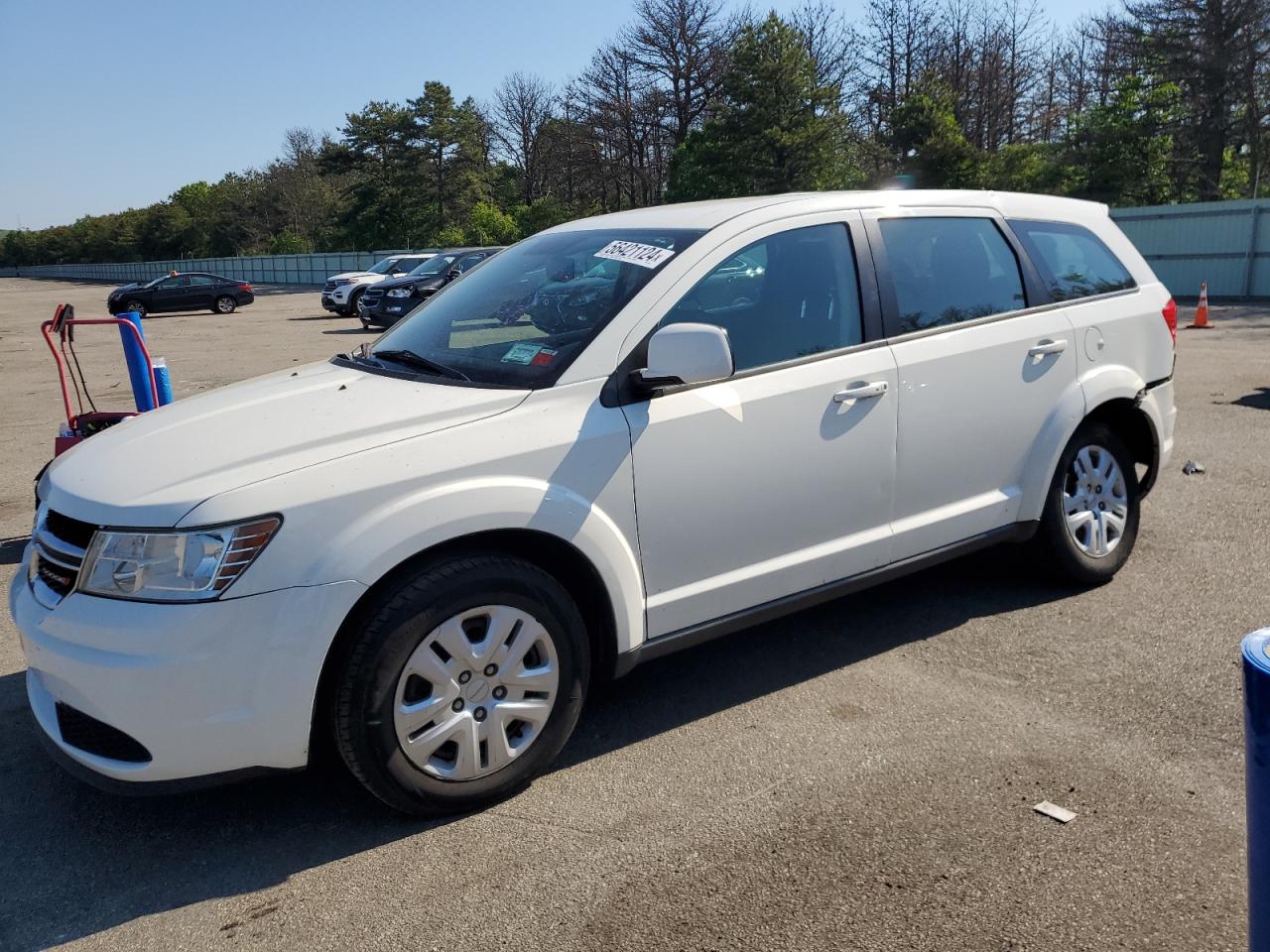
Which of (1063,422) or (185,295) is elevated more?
(185,295)

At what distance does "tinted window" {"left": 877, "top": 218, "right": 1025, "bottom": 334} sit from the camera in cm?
420

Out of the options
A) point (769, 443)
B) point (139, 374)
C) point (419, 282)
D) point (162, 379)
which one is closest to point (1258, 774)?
point (769, 443)

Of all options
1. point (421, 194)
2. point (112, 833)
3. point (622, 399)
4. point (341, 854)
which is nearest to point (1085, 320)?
point (622, 399)

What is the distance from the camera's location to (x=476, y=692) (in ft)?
10.3

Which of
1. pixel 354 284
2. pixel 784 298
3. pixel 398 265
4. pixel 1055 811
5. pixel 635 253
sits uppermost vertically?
pixel 398 265

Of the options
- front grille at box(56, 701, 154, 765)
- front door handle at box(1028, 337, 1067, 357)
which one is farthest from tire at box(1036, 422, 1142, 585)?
front grille at box(56, 701, 154, 765)

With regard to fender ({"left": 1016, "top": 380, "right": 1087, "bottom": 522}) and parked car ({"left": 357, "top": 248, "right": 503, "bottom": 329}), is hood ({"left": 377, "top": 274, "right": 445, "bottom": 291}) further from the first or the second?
fender ({"left": 1016, "top": 380, "right": 1087, "bottom": 522})

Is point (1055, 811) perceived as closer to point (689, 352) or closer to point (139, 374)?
point (689, 352)

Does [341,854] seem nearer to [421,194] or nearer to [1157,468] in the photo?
[1157,468]

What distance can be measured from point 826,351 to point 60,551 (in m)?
2.62

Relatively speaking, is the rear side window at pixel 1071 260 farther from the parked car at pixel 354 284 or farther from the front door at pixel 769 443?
the parked car at pixel 354 284

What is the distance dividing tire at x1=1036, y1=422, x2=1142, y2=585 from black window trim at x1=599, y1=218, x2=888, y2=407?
1240mm

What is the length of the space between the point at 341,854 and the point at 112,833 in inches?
30.4

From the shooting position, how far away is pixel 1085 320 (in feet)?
15.4
